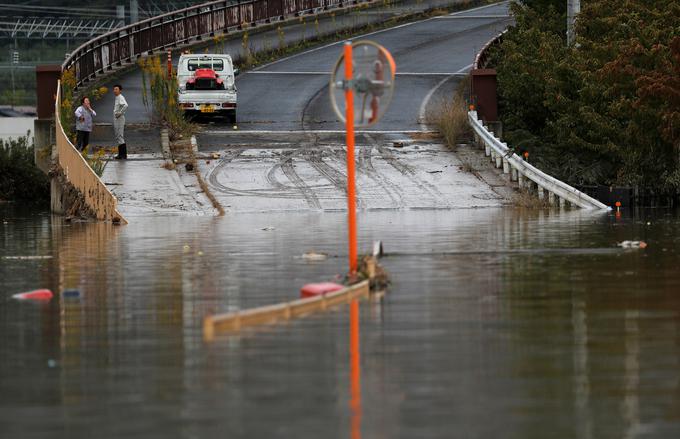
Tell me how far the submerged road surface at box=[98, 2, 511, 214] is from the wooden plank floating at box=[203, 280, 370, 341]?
17027 mm

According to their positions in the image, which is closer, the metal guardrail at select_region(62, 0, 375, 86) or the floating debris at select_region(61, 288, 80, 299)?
the floating debris at select_region(61, 288, 80, 299)

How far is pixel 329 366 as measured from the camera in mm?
11336

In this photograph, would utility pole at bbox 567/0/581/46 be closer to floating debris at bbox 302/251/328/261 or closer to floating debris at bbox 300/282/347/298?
floating debris at bbox 302/251/328/261

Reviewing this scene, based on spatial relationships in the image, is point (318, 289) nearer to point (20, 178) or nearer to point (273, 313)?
point (273, 313)

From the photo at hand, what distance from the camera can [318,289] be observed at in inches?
616

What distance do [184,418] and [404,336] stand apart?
3.69 metres

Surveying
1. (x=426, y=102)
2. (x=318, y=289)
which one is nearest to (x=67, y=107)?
(x=426, y=102)

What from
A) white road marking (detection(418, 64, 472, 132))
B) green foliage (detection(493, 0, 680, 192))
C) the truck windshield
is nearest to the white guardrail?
green foliage (detection(493, 0, 680, 192))

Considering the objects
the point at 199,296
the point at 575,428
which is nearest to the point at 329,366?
the point at 575,428

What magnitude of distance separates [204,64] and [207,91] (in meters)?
3.07

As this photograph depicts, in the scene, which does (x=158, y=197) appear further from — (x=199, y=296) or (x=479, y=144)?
(x=199, y=296)

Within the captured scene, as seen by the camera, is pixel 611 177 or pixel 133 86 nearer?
pixel 611 177

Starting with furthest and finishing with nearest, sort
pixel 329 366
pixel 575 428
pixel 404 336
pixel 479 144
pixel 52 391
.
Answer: pixel 479 144 < pixel 404 336 < pixel 329 366 < pixel 52 391 < pixel 575 428

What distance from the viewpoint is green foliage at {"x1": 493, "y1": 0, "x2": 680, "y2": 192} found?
119ft
